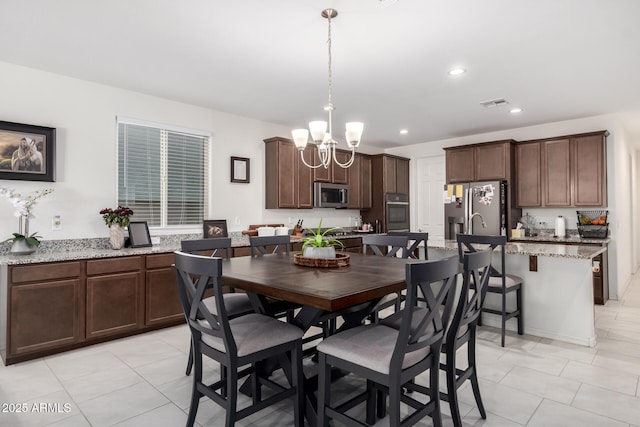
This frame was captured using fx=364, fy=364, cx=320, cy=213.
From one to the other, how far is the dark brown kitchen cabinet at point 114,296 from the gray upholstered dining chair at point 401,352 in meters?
2.48

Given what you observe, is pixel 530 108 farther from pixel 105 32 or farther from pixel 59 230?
pixel 59 230

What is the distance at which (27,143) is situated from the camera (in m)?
3.37

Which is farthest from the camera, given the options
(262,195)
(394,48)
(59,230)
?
(262,195)

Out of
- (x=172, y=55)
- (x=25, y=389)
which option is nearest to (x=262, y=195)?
(x=172, y=55)

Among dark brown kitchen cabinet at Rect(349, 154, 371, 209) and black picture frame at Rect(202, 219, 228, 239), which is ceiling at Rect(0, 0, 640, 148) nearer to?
black picture frame at Rect(202, 219, 228, 239)

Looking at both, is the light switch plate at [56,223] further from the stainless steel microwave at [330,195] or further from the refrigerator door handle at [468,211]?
the refrigerator door handle at [468,211]

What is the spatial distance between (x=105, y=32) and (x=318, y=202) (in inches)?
136

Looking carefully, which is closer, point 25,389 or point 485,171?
point 25,389

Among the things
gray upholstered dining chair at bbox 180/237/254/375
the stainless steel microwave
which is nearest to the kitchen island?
gray upholstered dining chair at bbox 180/237/254/375

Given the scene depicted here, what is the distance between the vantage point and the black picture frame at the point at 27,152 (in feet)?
10.7

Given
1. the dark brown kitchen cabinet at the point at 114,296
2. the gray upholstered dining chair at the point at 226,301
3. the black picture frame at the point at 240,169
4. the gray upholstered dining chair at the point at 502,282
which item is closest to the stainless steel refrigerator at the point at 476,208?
the gray upholstered dining chair at the point at 502,282

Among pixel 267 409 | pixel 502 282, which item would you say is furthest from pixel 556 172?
pixel 267 409

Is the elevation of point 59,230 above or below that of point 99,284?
above

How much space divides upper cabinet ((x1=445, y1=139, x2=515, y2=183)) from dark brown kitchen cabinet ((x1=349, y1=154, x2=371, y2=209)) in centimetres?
137
